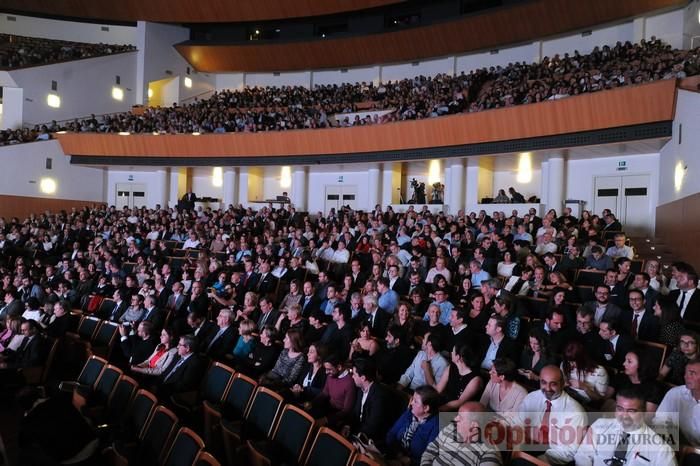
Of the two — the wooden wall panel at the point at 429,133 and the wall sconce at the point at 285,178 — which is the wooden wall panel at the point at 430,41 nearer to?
the wall sconce at the point at 285,178

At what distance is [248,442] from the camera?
2.49 m

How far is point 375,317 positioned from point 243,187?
1117 centimetres

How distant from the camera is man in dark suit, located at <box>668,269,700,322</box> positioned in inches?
152

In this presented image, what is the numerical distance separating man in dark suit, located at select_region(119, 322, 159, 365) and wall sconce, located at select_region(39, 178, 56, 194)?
1240cm

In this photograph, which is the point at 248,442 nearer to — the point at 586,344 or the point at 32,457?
the point at 32,457

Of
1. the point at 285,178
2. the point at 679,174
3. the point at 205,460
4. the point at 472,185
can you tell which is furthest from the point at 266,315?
the point at 285,178

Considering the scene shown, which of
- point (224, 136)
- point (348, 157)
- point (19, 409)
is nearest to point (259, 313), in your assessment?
point (19, 409)

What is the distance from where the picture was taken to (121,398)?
3262 millimetres

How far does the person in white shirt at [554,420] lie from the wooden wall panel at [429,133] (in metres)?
7.05

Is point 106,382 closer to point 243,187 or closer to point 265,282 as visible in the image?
point 265,282

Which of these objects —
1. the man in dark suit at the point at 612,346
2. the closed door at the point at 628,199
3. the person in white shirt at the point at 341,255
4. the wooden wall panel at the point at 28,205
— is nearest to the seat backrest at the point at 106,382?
the man in dark suit at the point at 612,346

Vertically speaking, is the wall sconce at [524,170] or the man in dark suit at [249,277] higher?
the wall sconce at [524,170]

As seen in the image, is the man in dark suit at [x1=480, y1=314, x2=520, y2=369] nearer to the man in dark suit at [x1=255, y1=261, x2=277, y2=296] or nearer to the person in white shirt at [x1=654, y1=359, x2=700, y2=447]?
the person in white shirt at [x1=654, y1=359, x2=700, y2=447]

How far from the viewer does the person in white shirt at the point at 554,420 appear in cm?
237
